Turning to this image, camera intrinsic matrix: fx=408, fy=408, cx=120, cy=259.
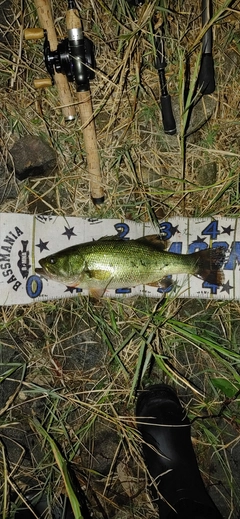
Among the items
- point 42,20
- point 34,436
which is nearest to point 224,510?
point 34,436

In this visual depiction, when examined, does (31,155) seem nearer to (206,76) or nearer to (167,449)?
(206,76)

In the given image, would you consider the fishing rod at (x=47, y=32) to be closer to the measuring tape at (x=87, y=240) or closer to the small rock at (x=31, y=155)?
the small rock at (x=31, y=155)

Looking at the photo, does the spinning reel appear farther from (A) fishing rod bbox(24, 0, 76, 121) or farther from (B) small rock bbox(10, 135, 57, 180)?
(B) small rock bbox(10, 135, 57, 180)

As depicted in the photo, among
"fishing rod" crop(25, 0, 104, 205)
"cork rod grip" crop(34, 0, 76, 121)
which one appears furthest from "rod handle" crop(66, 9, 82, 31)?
"cork rod grip" crop(34, 0, 76, 121)

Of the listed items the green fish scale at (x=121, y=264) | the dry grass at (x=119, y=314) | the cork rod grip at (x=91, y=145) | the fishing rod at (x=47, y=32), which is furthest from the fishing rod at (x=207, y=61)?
the green fish scale at (x=121, y=264)

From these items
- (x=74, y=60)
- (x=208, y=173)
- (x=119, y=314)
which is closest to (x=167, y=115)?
(x=208, y=173)
